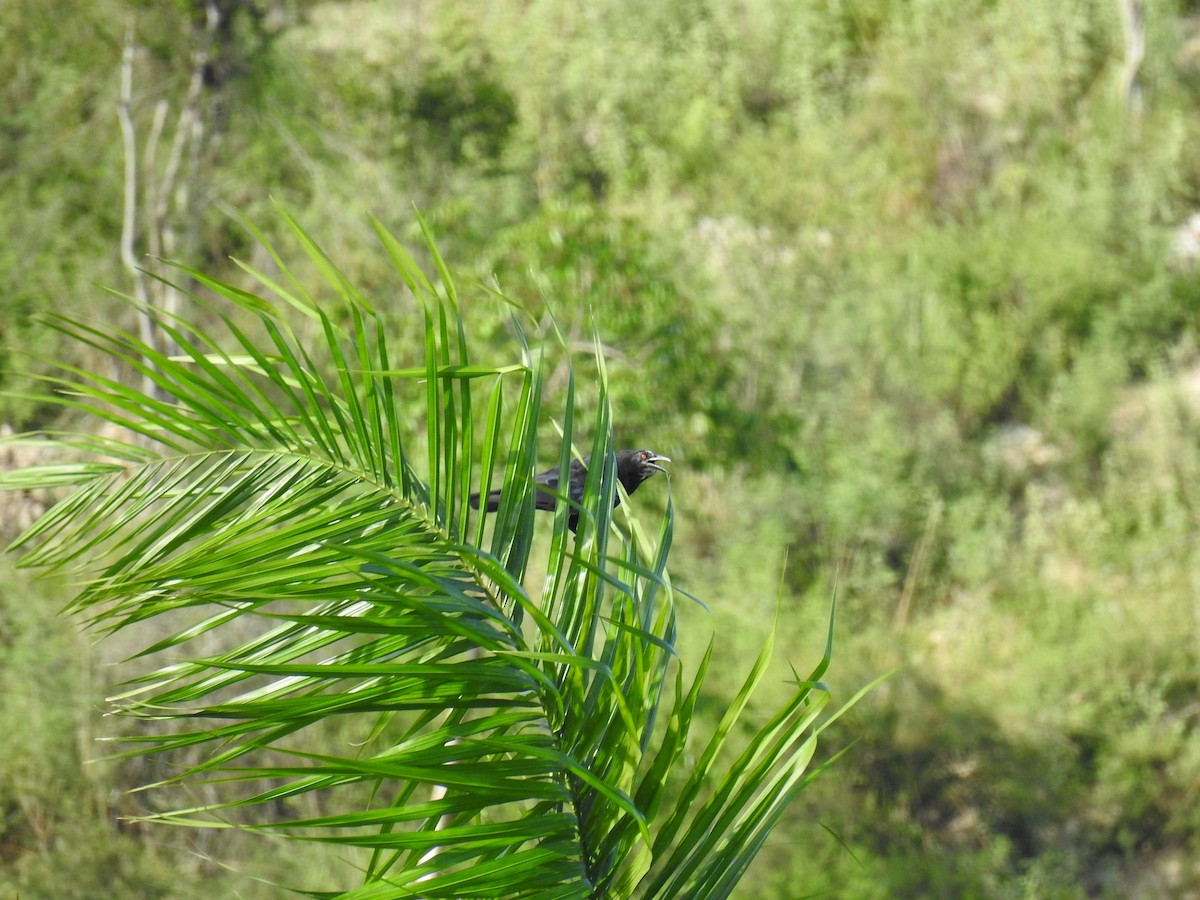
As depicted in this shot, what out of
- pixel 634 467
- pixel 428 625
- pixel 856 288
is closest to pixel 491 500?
pixel 634 467

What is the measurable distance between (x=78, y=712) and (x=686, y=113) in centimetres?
896

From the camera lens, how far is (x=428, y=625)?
129cm

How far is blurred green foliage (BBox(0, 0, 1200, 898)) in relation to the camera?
7566mm

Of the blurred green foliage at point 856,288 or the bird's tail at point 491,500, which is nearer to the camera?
the bird's tail at point 491,500

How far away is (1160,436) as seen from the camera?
984cm

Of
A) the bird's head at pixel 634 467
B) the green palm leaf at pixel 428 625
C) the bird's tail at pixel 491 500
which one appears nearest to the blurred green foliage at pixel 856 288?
the bird's head at pixel 634 467

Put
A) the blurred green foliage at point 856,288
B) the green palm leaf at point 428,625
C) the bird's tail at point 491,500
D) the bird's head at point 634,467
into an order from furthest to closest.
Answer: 1. the blurred green foliage at point 856,288
2. the bird's head at point 634,467
3. the bird's tail at point 491,500
4. the green palm leaf at point 428,625

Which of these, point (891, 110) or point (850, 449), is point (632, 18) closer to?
point (891, 110)

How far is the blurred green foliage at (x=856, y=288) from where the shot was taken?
7.57 metres

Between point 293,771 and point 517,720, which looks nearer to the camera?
point 293,771

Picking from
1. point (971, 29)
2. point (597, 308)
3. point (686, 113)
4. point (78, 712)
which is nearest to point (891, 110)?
point (971, 29)

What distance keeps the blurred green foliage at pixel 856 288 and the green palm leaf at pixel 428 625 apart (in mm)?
4432

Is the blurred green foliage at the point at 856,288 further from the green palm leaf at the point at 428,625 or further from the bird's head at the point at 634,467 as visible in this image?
the green palm leaf at the point at 428,625

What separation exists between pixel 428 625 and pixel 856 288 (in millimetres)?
10276
